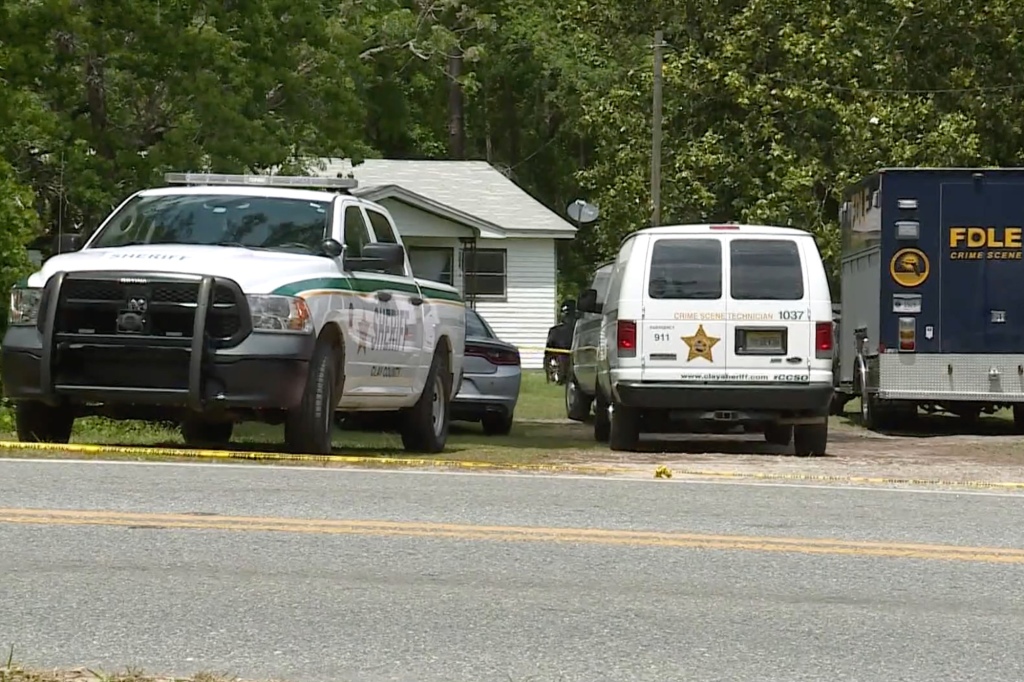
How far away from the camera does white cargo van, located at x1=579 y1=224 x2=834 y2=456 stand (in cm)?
1678

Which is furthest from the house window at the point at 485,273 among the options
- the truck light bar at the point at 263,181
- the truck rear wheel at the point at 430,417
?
the truck light bar at the point at 263,181

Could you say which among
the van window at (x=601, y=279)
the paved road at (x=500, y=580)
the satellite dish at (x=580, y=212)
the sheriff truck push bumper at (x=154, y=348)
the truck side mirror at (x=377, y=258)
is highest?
the satellite dish at (x=580, y=212)

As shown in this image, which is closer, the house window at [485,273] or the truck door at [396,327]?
the truck door at [396,327]

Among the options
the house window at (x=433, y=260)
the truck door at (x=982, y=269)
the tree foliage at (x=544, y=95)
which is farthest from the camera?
the house window at (x=433, y=260)

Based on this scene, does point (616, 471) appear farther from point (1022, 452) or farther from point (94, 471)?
point (1022, 452)

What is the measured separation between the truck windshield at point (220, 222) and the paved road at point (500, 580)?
302 centimetres

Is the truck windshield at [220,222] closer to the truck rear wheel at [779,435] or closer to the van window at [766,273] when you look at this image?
the van window at [766,273]

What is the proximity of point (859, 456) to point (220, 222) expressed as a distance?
702 centimetres

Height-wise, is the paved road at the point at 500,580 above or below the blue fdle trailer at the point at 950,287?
below

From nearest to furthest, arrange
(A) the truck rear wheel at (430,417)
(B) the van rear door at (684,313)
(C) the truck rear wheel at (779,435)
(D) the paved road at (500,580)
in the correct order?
(D) the paved road at (500,580)
(A) the truck rear wheel at (430,417)
(B) the van rear door at (684,313)
(C) the truck rear wheel at (779,435)

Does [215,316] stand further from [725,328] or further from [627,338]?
[725,328]

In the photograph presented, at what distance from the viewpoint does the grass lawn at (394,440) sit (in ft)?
51.9

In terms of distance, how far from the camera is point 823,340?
55.2 feet

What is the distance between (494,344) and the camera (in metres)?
20.8
